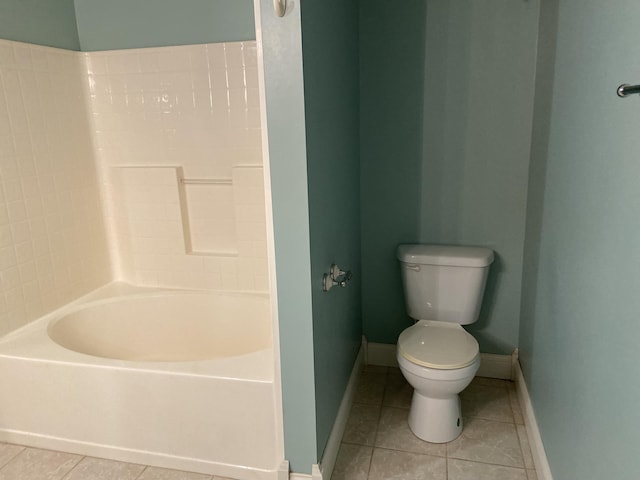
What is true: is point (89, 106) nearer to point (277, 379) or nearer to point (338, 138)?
point (338, 138)

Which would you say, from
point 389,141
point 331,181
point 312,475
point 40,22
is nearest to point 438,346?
point 312,475

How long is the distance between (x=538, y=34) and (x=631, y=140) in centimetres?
131

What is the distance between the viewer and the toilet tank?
2.30m

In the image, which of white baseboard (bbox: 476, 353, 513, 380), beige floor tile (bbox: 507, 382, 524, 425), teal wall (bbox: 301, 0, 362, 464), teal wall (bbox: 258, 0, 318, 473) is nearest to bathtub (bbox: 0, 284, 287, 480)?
teal wall (bbox: 258, 0, 318, 473)

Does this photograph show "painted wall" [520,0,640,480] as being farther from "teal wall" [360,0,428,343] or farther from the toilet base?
"teal wall" [360,0,428,343]

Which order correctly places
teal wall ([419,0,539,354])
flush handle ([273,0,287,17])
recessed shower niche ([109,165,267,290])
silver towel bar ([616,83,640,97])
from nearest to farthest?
silver towel bar ([616,83,640,97])
flush handle ([273,0,287,17])
teal wall ([419,0,539,354])
recessed shower niche ([109,165,267,290])

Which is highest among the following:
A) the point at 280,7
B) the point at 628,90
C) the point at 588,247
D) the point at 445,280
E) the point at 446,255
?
the point at 280,7

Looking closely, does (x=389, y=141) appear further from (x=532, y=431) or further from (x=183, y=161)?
(x=532, y=431)

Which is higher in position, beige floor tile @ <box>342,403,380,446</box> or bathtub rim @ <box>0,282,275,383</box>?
bathtub rim @ <box>0,282,275,383</box>

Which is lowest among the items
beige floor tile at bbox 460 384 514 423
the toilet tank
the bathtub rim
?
beige floor tile at bbox 460 384 514 423

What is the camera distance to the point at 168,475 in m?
1.95

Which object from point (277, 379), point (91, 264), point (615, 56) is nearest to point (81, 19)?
point (91, 264)

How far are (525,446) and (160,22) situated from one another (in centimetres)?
252

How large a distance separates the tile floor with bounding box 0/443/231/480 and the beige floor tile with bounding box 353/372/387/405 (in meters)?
0.81
